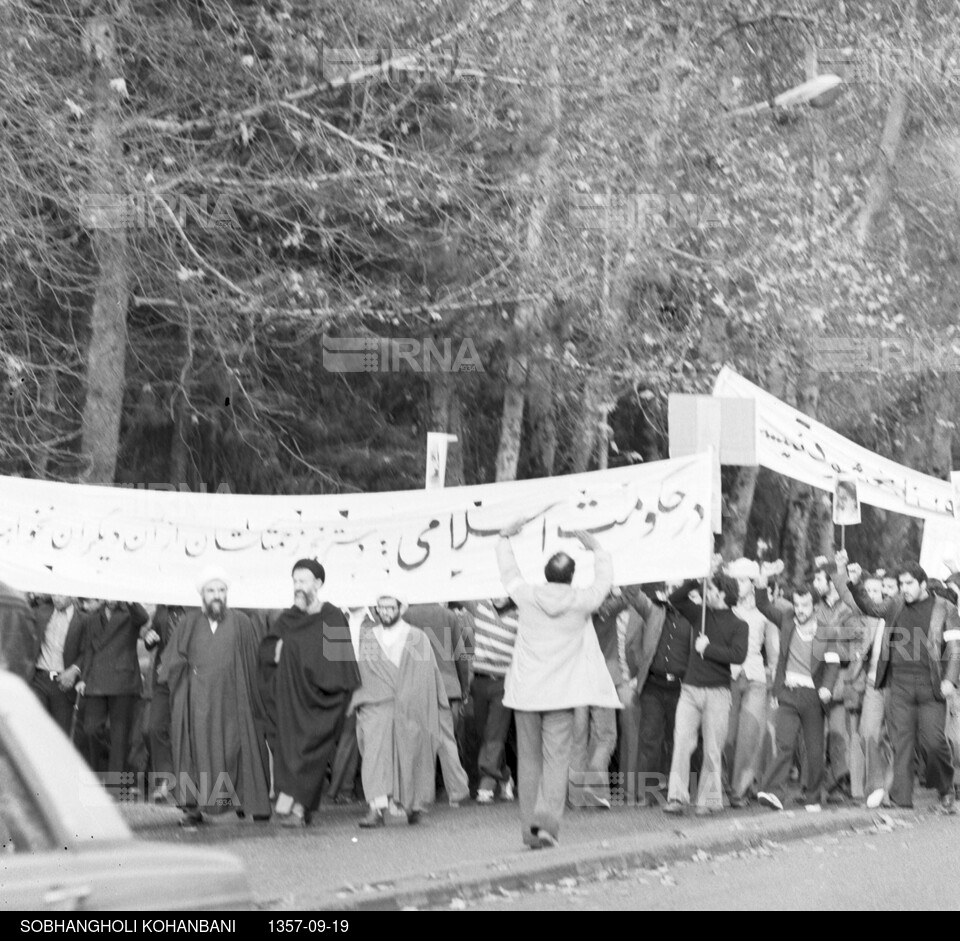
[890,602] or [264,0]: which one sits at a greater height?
[264,0]

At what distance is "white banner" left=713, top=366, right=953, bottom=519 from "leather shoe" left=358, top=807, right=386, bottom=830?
4.55 metres

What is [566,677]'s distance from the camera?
11211 mm

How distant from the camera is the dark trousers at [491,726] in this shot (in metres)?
14.9

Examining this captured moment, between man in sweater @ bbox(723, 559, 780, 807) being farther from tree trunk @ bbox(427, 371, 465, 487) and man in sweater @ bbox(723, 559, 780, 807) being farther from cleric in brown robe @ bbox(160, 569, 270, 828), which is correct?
tree trunk @ bbox(427, 371, 465, 487)

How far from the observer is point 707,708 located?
1409cm

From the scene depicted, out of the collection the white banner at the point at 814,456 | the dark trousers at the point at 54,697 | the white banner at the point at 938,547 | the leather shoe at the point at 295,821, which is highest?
the white banner at the point at 814,456

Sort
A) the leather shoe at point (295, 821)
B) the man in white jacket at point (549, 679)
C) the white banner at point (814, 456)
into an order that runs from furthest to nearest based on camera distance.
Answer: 1. the white banner at point (814, 456)
2. the leather shoe at point (295, 821)
3. the man in white jacket at point (549, 679)

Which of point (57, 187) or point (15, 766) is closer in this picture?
point (15, 766)

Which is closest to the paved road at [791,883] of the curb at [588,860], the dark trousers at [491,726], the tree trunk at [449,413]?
the curb at [588,860]

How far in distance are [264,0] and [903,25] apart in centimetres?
1177

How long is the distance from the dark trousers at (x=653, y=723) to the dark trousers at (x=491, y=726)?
1.12 metres

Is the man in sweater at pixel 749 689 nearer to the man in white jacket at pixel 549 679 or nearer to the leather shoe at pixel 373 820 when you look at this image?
the leather shoe at pixel 373 820
